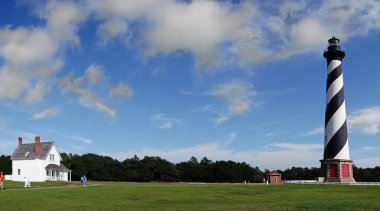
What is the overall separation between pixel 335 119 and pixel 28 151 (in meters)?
52.8

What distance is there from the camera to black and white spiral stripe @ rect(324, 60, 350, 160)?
68312 millimetres

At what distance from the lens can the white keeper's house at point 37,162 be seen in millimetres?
79875

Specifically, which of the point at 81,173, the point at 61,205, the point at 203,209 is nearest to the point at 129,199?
the point at 61,205

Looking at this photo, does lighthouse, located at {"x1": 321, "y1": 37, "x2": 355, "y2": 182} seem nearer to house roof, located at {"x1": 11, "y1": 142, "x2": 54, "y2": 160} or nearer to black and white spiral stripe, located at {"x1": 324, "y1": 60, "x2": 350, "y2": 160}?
black and white spiral stripe, located at {"x1": 324, "y1": 60, "x2": 350, "y2": 160}

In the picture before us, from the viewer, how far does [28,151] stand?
271 ft

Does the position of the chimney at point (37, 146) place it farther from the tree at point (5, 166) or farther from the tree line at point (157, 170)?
the tree at point (5, 166)

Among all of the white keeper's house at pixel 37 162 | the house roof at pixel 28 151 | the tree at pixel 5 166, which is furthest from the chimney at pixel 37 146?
the tree at pixel 5 166

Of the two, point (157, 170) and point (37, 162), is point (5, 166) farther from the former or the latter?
point (157, 170)

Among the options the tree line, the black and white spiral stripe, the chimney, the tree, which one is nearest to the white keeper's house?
the chimney

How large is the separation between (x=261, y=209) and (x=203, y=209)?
10.3 ft

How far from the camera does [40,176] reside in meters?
79.2

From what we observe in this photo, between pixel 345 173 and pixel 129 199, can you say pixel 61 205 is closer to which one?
pixel 129 199

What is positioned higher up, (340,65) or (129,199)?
(340,65)

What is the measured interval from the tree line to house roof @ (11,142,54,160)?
44.0 ft
